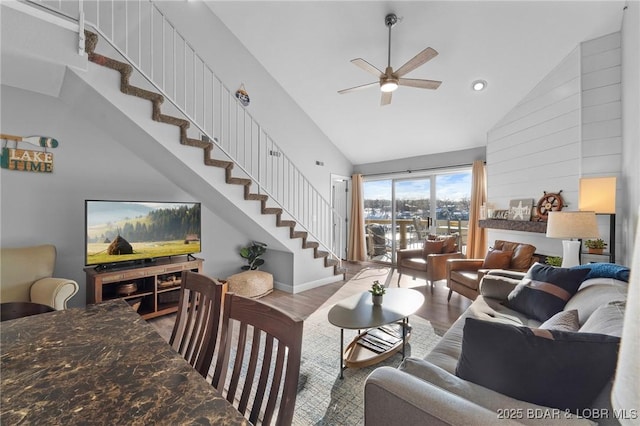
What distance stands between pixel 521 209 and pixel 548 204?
378 mm

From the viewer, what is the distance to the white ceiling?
3.08m

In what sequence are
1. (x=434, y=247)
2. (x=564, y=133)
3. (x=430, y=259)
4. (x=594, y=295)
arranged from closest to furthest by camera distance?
(x=594, y=295) → (x=564, y=133) → (x=430, y=259) → (x=434, y=247)

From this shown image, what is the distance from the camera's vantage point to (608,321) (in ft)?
3.86

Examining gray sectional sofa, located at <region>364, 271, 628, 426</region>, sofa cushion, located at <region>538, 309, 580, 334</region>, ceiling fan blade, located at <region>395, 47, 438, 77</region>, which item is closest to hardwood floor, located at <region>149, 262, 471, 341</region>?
sofa cushion, located at <region>538, 309, 580, 334</region>

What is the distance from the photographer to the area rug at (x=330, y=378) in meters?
1.75

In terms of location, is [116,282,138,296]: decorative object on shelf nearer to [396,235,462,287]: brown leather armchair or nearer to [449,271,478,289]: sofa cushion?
[396,235,462,287]: brown leather armchair

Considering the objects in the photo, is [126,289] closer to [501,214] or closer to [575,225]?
[575,225]

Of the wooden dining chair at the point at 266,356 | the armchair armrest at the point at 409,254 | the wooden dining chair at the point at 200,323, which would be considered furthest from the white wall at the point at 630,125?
the wooden dining chair at the point at 200,323

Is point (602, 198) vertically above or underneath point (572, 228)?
above

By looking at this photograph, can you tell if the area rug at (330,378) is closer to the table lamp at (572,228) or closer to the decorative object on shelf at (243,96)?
the table lamp at (572,228)

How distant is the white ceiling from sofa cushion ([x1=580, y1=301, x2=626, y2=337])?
3.20 m

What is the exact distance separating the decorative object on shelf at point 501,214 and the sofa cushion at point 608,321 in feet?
10.1

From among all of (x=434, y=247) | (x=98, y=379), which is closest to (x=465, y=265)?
(x=434, y=247)

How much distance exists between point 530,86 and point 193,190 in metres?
4.82
